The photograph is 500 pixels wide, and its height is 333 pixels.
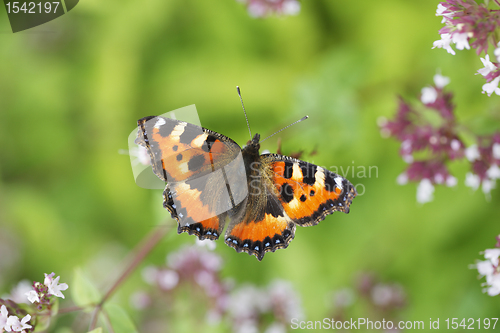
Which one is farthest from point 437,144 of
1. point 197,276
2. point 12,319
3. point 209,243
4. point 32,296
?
point 12,319

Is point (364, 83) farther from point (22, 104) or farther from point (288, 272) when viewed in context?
point (22, 104)

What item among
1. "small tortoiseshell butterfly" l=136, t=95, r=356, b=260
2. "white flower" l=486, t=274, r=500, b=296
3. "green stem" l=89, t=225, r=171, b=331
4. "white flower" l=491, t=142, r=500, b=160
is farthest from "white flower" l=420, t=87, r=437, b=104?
"green stem" l=89, t=225, r=171, b=331

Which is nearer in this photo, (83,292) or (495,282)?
(495,282)

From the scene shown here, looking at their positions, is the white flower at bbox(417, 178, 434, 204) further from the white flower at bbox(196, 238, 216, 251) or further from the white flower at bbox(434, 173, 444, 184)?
the white flower at bbox(196, 238, 216, 251)

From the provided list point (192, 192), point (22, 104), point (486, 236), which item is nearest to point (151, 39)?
point (22, 104)

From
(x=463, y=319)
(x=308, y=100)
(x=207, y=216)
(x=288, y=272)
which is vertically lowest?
(x=463, y=319)

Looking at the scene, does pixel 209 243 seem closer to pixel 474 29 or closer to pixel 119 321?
pixel 119 321

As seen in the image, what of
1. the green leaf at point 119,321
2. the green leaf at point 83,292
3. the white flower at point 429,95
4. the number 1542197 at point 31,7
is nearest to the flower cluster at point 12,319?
the green leaf at point 83,292
